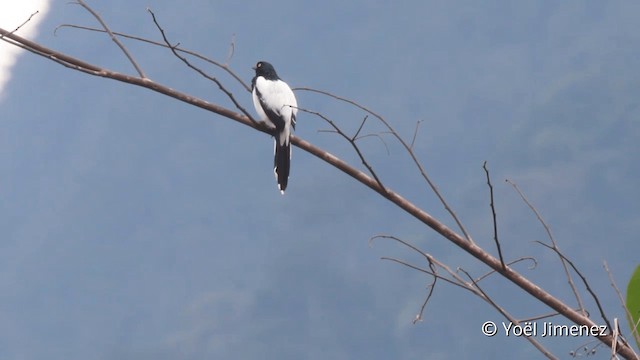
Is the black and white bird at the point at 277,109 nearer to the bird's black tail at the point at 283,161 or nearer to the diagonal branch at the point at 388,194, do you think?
the bird's black tail at the point at 283,161

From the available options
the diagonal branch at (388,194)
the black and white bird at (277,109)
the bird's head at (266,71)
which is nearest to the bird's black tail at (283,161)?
the black and white bird at (277,109)

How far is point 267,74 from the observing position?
159 cm

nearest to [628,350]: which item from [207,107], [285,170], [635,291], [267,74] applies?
[635,291]

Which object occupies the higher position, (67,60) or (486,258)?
(67,60)

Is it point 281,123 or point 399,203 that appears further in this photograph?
point 281,123

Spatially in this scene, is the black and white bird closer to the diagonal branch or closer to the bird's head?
the bird's head

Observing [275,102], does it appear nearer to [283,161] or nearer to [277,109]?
[277,109]

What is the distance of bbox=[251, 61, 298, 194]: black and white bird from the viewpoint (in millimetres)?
1241

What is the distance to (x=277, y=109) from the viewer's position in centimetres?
139

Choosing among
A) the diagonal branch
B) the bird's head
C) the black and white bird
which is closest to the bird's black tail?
the black and white bird

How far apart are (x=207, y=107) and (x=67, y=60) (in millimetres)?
103

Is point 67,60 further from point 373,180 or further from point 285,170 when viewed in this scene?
point 285,170

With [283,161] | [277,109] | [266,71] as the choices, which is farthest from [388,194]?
[266,71]

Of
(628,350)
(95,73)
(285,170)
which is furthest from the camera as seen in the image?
(285,170)
